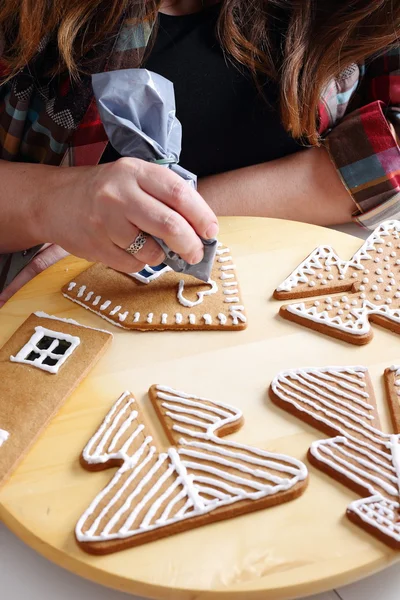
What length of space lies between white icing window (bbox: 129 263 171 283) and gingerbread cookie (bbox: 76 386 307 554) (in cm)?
27

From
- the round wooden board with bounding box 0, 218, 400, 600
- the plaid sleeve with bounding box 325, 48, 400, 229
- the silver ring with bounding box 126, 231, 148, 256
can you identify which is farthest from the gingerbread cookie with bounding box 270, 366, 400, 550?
the plaid sleeve with bounding box 325, 48, 400, 229

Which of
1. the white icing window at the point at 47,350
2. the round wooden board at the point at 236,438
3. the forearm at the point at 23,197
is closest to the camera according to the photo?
the round wooden board at the point at 236,438

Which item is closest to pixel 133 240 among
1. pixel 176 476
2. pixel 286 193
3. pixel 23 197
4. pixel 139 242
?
pixel 139 242

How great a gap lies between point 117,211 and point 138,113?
0.48 feet

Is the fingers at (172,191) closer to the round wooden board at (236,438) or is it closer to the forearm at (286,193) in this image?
the round wooden board at (236,438)

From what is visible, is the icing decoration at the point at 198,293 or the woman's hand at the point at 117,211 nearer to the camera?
the woman's hand at the point at 117,211

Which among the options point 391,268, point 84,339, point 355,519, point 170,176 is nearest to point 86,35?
point 170,176

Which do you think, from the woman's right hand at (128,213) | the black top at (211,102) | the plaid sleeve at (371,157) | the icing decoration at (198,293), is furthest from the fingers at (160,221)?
the plaid sleeve at (371,157)

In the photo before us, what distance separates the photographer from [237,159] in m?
1.31

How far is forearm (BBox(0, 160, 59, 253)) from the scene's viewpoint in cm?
103

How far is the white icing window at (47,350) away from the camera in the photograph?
91cm

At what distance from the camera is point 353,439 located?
2.60 ft

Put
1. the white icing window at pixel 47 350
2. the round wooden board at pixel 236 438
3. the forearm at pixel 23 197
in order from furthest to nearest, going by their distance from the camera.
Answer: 1. the forearm at pixel 23 197
2. the white icing window at pixel 47 350
3. the round wooden board at pixel 236 438

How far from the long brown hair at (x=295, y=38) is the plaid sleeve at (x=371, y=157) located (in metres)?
0.08
